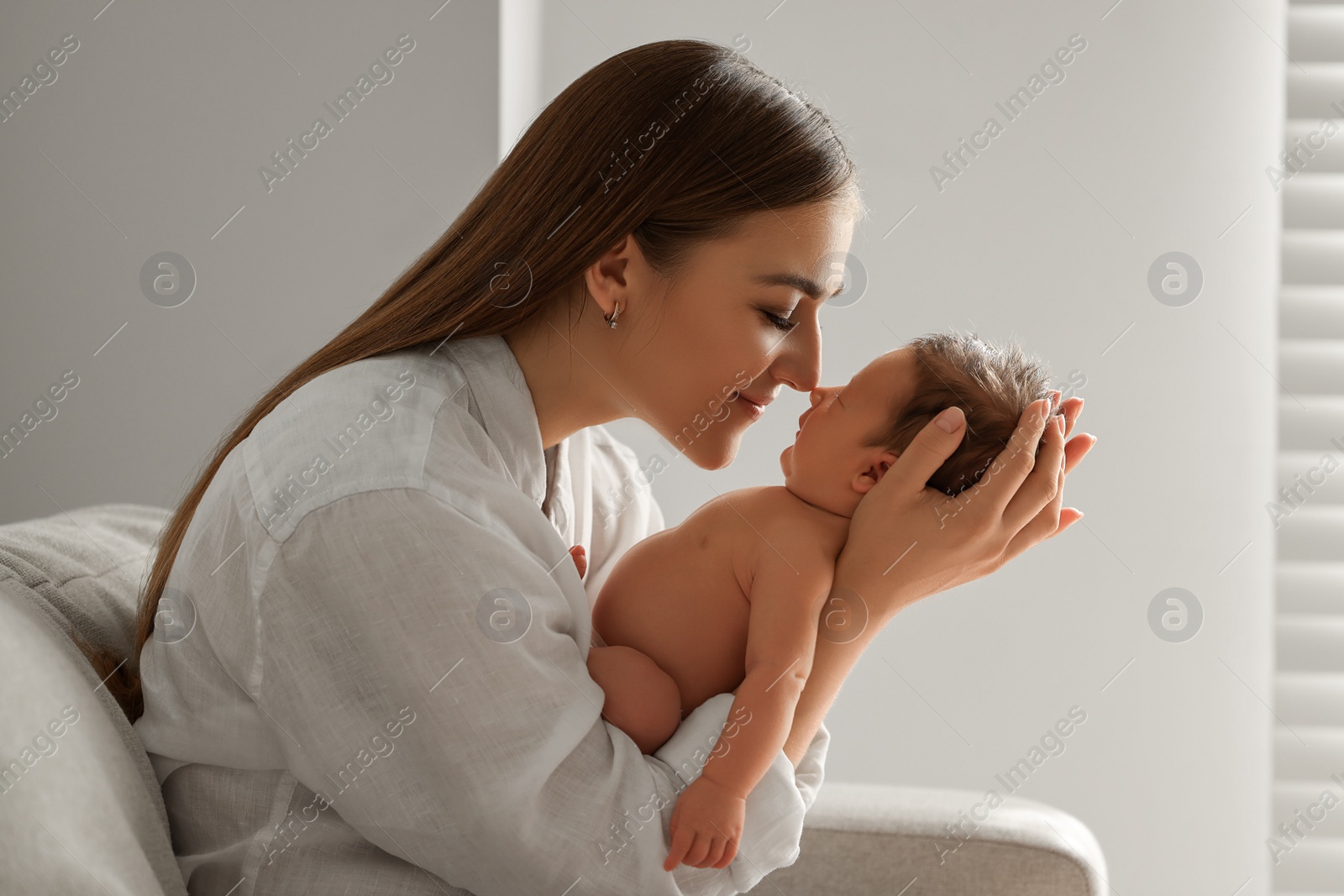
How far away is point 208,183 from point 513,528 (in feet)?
4.51

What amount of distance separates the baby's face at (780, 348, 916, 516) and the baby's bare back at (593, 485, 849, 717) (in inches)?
1.1

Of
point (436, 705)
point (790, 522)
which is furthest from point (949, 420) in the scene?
point (436, 705)

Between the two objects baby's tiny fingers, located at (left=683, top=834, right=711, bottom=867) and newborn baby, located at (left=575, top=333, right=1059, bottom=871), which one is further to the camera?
newborn baby, located at (left=575, top=333, right=1059, bottom=871)

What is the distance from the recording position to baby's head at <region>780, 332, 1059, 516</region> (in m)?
1.23

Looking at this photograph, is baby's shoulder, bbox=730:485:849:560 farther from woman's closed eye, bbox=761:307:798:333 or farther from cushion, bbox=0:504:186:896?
cushion, bbox=0:504:186:896

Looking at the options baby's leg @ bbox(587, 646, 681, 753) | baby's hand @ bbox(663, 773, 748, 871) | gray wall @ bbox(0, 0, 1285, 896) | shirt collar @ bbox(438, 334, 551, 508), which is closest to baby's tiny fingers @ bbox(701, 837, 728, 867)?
baby's hand @ bbox(663, 773, 748, 871)

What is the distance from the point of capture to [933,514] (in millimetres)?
1211

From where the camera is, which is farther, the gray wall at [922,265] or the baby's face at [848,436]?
the gray wall at [922,265]

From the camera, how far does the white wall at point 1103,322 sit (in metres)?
2.10

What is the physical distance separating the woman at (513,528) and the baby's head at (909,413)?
5 cm

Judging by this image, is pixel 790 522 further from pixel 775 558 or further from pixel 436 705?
pixel 436 705

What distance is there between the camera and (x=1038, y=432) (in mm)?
1168

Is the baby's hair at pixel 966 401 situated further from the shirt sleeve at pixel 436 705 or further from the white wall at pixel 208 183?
the white wall at pixel 208 183

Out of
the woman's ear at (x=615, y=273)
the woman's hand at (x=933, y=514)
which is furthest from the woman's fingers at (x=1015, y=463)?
the woman's ear at (x=615, y=273)
